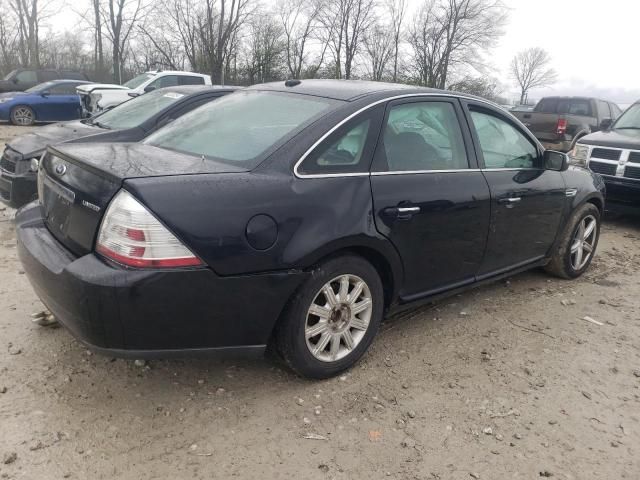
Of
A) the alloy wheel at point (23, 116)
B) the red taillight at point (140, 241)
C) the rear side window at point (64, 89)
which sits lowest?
the alloy wheel at point (23, 116)

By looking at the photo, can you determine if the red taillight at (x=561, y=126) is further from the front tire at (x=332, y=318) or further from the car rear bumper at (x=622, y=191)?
the front tire at (x=332, y=318)

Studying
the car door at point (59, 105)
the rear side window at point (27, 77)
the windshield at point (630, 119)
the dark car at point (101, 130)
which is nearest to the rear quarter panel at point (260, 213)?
the dark car at point (101, 130)

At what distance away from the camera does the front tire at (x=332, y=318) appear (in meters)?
2.78

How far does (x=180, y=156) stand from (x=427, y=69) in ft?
119

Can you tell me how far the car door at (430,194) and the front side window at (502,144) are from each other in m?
0.21

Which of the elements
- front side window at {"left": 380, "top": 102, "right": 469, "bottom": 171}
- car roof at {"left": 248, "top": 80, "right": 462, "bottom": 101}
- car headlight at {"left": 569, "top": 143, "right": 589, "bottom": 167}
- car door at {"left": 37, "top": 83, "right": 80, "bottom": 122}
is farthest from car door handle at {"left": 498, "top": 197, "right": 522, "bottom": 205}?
car door at {"left": 37, "top": 83, "right": 80, "bottom": 122}

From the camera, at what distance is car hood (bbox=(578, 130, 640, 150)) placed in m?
7.00

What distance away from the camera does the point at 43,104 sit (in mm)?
16312

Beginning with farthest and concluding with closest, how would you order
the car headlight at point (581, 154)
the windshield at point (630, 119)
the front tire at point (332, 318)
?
1. the windshield at point (630, 119)
2. the car headlight at point (581, 154)
3. the front tire at point (332, 318)

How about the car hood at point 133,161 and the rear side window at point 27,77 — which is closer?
the car hood at point 133,161

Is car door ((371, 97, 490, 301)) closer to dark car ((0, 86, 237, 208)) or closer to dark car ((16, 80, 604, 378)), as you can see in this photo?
dark car ((16, 80, 604, 378))

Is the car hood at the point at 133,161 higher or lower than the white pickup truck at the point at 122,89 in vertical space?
lower

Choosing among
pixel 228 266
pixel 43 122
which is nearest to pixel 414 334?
pixel 228 266

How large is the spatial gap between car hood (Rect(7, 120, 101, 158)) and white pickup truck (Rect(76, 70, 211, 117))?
480cm
